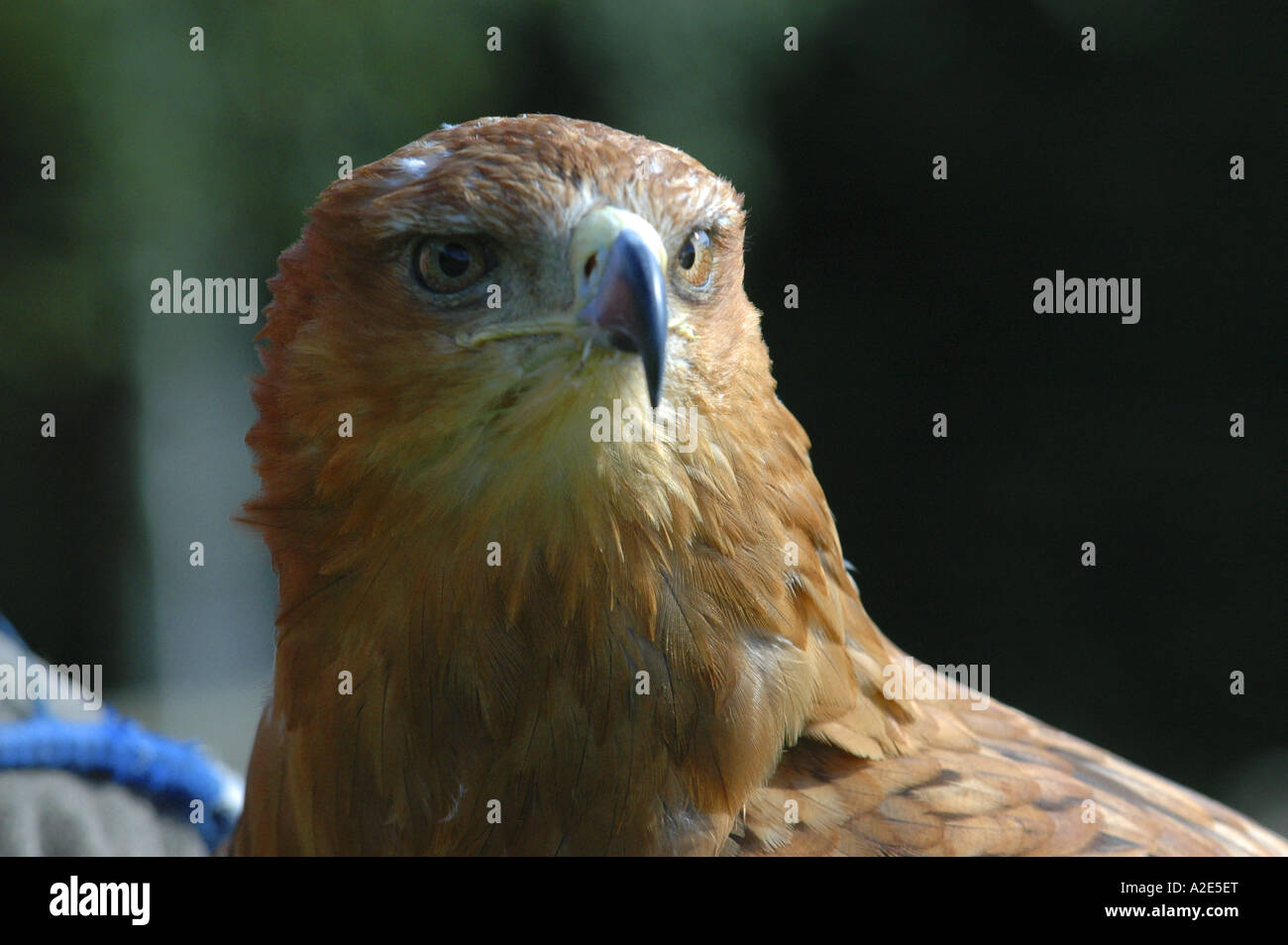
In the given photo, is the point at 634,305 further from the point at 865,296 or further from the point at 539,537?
the point at 865,296

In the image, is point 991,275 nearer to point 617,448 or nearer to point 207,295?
point 207,295

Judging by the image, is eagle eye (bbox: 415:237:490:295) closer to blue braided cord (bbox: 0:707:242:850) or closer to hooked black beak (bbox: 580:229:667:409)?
hooked black beak (bbox: 580:229:667:409)

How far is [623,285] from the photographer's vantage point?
1575 millimetres

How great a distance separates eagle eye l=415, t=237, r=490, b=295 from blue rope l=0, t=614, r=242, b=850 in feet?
5.49

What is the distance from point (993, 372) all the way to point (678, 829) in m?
3.86

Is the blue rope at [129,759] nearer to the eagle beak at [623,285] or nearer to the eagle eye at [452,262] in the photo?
the eagle eye at [452,262]

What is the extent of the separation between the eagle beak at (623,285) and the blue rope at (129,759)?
5.95 ft

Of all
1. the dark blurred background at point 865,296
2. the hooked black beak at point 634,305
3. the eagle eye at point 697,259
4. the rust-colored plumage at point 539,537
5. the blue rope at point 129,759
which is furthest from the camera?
the dark blurred background at point 865,296

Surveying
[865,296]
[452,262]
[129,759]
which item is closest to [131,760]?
[129,759]

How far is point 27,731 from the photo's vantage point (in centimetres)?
268

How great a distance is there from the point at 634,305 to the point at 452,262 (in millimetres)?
318

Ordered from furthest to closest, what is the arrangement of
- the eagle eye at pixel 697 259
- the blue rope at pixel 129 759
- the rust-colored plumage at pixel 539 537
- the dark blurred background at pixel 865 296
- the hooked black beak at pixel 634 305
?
1. the dark blurred background at pixel 865 296
2. the blue rope at pixel 129 759
3. the eagle eye at pixel 697 259
4. the rust-colored plumage at pixel 539 537
5. the hooked black beak at pixel 634 305

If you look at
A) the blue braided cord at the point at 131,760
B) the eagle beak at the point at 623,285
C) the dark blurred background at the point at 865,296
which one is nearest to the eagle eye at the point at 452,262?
the eagle beak at the point at 623,285

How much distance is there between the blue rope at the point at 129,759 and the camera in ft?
8.77
